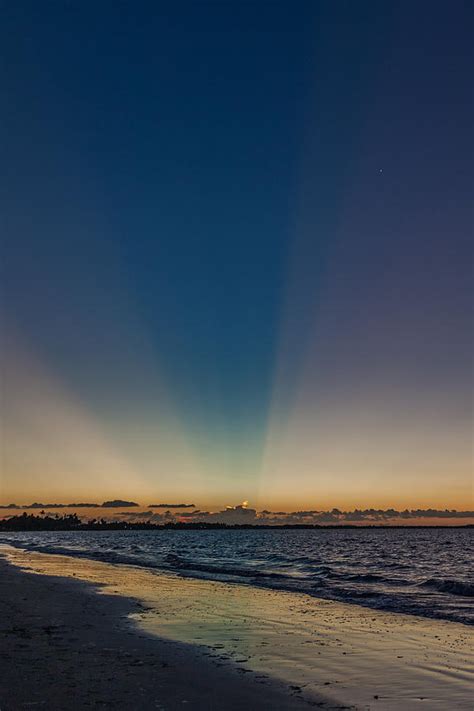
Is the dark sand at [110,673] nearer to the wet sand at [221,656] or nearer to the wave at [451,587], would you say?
the wet sand at [221,656]

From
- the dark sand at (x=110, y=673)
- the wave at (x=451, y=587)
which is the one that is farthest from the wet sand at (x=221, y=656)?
the wave at (x=451, y=587)

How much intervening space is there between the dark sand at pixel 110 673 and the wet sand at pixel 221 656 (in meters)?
0.03

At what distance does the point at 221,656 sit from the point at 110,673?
349 centimetres

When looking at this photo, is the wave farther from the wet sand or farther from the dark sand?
the dark sand

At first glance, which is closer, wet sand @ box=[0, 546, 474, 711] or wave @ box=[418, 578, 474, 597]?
wet sand @ box=[0, 546, 474, 711]

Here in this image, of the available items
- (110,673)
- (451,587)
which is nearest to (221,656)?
(110,673)

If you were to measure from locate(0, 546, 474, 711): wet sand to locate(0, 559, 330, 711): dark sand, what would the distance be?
0.03 metres

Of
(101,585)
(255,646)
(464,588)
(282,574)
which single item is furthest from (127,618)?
(282,574)

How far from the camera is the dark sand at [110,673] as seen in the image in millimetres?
9773

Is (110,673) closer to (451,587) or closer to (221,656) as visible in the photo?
(221,656)

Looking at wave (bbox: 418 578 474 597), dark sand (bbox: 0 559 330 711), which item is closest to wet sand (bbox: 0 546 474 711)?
dark sand (bbox: 0 559 330 711)

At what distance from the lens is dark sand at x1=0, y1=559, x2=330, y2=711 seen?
977 centimetres

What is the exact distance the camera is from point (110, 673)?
11.6m

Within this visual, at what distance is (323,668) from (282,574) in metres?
33.4
